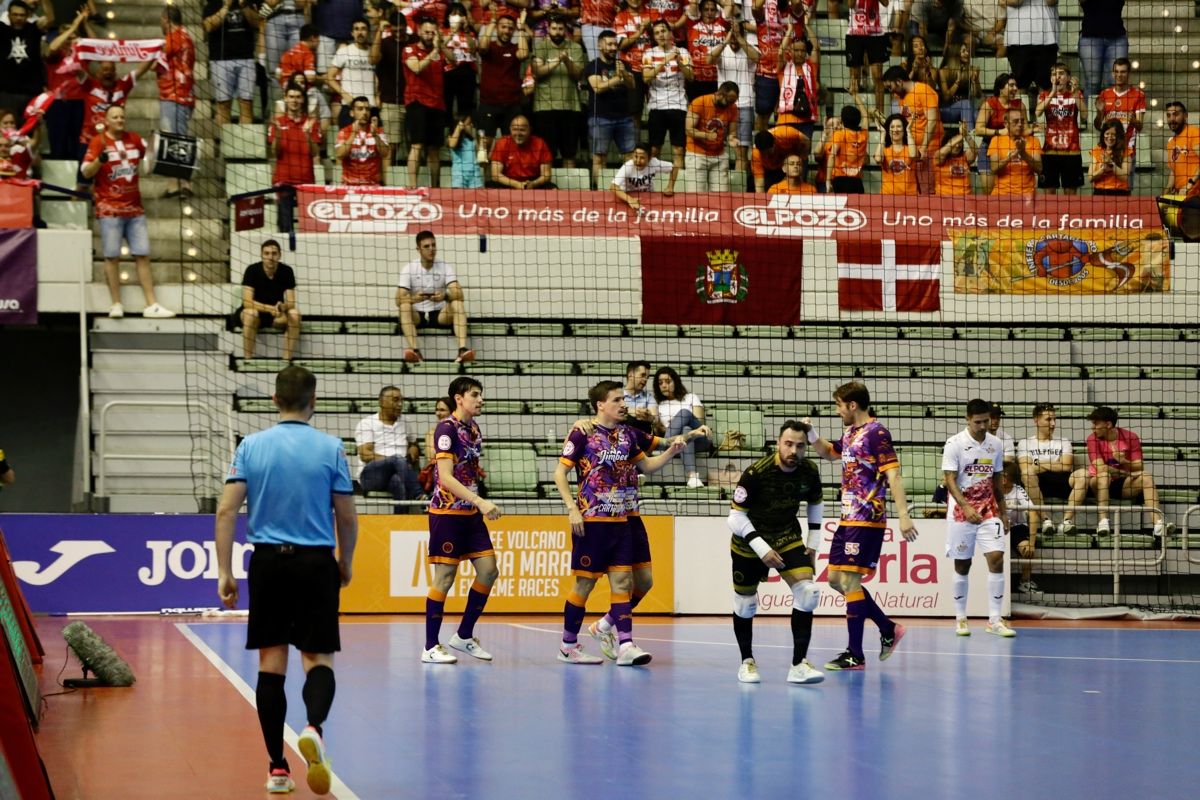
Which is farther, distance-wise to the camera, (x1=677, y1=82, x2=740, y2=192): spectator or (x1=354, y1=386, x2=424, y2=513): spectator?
(x1=677, y1=82, x2=740, y2=192): spectator

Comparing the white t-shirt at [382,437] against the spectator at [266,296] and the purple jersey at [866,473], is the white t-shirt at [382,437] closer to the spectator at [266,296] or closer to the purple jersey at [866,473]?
the spectator at [266,296]

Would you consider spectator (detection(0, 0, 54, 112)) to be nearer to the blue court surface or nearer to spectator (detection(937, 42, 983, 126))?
the blue court surface

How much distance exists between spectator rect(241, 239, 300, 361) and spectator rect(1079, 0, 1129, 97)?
39.5 ft

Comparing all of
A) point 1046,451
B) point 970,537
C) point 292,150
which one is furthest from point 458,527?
point 292,150

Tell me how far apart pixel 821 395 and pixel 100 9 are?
11.6 metres

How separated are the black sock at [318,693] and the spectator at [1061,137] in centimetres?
1586

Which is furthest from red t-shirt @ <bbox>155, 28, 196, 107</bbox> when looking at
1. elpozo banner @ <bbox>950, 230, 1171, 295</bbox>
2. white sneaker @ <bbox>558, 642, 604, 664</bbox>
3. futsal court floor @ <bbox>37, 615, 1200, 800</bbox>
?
white sneaker @ <bbox>558, 642, 604, 664</bbox>

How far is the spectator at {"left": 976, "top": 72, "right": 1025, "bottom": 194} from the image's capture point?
66.5ft

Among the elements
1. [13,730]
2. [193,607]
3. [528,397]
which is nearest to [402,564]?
[193,607]

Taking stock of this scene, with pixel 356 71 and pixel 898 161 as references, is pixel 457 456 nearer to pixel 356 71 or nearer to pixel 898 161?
pixel 356 71

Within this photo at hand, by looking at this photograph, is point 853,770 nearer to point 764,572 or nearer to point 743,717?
point 743,717

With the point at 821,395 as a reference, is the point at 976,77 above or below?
above

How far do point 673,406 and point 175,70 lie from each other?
7952 mm

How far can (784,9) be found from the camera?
68.6 feet
